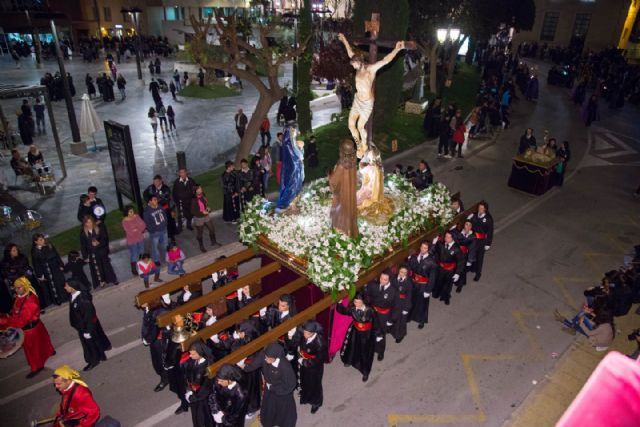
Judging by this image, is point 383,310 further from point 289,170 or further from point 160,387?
point 160,387

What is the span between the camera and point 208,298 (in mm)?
7488

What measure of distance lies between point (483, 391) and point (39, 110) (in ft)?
70.9

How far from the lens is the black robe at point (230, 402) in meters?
6.14

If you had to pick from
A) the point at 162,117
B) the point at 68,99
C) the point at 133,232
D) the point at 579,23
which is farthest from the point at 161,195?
the point at 579,23

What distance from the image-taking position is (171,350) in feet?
22.7

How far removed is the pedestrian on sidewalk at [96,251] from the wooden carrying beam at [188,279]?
2.42 m

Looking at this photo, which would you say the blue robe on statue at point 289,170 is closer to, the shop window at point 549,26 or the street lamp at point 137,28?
the street lamp at point 137,28

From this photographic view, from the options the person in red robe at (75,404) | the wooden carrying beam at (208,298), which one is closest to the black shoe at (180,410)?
the wooden carrying beam at (208,298)

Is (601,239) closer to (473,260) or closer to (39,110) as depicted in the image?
(473,260)

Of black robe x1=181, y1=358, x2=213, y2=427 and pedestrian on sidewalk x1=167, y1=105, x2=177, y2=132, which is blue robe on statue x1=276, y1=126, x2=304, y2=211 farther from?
pedestrian on sidewalk x1=167, y1=105, x2=177, y2=132

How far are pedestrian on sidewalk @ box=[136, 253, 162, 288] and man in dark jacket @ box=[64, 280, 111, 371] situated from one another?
1.79 m

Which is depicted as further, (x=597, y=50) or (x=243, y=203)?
(x=597, y=50)

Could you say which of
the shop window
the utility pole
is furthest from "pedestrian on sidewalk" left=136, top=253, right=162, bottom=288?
the shop window

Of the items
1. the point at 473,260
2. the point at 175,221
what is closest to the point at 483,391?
the point at 473,260
